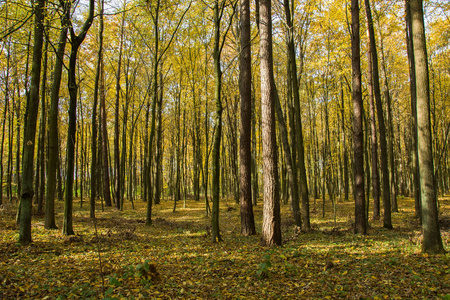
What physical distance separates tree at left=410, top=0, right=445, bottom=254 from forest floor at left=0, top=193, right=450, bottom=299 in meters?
0.63

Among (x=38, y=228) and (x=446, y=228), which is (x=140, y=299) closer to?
(x=38, y=228)

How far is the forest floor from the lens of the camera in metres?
3.68

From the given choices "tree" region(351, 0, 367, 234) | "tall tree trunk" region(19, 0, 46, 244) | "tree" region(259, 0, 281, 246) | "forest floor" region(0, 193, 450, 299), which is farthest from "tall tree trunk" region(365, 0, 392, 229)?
"tall tree trunk" region(19, 0, 46, 244)

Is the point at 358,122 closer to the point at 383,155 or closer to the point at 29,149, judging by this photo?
the point at 383,155

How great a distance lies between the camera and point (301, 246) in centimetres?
650

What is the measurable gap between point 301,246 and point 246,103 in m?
4.46

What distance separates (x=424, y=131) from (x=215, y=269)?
492 cm

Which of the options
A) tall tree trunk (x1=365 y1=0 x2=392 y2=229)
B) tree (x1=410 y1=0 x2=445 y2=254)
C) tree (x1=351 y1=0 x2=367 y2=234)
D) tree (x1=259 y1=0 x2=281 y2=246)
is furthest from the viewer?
tall tree trunk (x1=365 y1=0 x2=392 y2=229)

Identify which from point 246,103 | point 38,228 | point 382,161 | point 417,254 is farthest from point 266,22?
point 38,228

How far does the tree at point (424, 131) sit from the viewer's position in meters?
5.04

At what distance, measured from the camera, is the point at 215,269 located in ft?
15.8

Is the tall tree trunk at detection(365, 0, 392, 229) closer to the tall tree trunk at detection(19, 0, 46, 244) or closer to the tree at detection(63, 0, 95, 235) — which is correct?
the tree at detection(63, 0, 95, 235)

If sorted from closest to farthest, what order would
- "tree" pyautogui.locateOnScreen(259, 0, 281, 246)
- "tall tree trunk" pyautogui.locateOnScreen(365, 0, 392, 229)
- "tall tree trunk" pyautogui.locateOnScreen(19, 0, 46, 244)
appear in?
"tall tree trunk" pyautogui.locateOnScreen(19, 0, 46, 244)
"tree" pyautogui.locateOnScreen(259, 0, 281, 246)
"tall tree trunk" pyautogui.locateOnScreen(365, 0, 392, 229)

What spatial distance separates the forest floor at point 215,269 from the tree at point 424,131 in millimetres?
634
